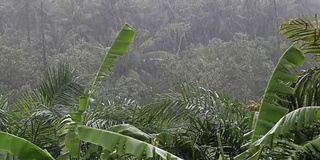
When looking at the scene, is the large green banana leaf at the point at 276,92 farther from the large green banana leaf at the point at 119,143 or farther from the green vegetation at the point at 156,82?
the large green banana leaf at the point at 119,143

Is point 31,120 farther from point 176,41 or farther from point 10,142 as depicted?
point 176,41

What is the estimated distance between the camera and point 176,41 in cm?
2211

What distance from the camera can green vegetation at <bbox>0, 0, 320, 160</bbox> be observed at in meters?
2.53

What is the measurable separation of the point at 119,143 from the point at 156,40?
19988mm

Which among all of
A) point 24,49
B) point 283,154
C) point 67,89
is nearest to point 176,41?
point 24,49

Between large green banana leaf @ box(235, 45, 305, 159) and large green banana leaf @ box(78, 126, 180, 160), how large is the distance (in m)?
0.56

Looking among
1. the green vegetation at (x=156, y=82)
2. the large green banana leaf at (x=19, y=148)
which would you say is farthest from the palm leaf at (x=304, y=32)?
the large green banana leaf at (x=19, y=148)

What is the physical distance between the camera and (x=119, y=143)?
7.33 ft

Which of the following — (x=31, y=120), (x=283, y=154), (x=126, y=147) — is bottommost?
(x=31, y=120)

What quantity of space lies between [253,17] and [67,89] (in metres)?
19.6

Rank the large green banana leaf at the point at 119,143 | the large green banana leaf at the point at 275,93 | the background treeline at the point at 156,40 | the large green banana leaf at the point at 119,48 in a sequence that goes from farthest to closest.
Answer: the background treeline at the point at 156,40
the large green banana leaf at the point at 119,48
the large green banana leaf at the point at 275,93
the large green banana leaf at the point at 119,143

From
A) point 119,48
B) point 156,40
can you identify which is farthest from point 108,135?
point 156,40

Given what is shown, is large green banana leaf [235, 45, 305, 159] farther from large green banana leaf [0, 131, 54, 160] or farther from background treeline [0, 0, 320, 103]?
background treeline [0, 0, 320, 103]

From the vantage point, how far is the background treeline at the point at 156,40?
617 inches
